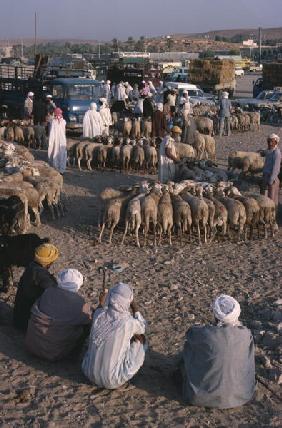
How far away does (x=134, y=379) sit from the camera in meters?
5.71

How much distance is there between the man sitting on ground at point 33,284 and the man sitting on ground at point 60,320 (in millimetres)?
416

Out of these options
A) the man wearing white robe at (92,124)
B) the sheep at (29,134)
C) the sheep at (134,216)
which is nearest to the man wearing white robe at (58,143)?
the man wearing white robe at (92,124)

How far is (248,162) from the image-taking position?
47.1ft

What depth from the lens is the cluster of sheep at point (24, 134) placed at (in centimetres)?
1855

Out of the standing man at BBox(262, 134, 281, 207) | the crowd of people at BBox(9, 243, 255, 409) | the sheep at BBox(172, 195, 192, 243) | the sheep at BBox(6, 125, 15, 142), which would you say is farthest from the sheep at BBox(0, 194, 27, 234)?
the sheep at BBox(6, 125, 15, 142)

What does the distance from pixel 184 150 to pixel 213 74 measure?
21.9 metres

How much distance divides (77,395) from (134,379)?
56 cm

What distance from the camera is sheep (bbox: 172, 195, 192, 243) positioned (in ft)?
33.3

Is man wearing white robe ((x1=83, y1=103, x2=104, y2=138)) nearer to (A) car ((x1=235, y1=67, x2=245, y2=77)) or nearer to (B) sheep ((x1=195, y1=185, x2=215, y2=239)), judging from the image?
(B) sheep ((x1=195, y1=185, x2=215, y2=239))

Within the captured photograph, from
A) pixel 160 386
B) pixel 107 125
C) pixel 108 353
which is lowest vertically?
pixel 160 386

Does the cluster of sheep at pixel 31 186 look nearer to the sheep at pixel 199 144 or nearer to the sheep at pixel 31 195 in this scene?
the sheep at pixel 31 195

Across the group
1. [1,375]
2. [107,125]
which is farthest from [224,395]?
[107,125]

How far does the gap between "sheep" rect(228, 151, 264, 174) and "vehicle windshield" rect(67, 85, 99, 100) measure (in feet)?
26.0

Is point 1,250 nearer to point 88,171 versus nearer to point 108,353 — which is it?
point 108,353
